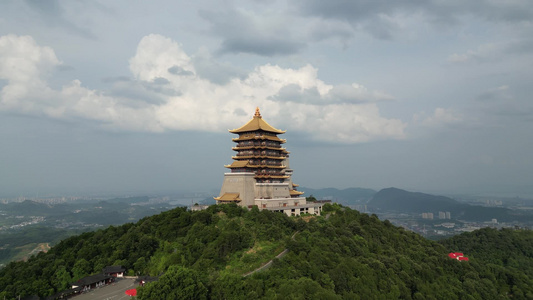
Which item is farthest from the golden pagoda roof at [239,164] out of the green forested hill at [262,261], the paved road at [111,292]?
the paved road at [111,292]

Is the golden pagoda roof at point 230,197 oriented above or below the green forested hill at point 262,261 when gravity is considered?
above

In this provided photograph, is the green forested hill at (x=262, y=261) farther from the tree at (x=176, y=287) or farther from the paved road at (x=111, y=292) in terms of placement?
the paved road at (x=111, y=292)

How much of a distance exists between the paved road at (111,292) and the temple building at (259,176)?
1630cm

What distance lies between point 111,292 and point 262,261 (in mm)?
13098

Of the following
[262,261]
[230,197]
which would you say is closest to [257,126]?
[230,197]

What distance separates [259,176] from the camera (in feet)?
151

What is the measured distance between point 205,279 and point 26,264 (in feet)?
73.5

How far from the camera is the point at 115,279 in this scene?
3212 centimetres

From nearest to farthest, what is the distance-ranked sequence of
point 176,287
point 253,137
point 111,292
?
point 176,287 → point 111,292 → point 253,137

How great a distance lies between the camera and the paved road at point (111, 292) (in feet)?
89.8

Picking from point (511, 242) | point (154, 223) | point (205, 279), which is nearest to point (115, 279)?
point (154, 223)

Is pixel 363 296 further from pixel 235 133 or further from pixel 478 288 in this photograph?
pixel 235 133

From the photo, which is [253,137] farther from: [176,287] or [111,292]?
[176,287]

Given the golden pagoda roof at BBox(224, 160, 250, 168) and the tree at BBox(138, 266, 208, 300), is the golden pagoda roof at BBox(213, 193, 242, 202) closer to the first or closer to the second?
the golden pagoda roof at BBox(224, 160, 250, 168)
